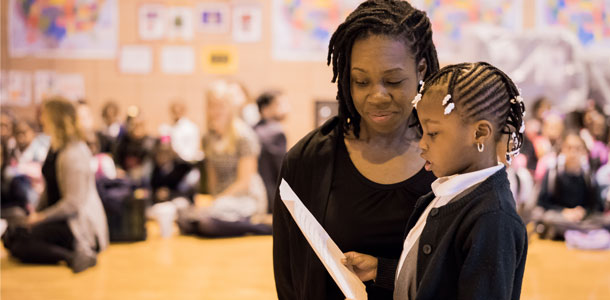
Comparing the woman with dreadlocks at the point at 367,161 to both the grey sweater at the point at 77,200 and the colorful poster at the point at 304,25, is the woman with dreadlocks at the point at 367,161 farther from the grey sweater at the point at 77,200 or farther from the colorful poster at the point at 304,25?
the colorful poster at the point at 304,25

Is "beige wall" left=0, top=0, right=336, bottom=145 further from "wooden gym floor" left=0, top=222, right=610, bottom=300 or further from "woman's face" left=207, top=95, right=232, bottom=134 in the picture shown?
"wooden gym floor" left=0, top=222, right=610, bottom=300

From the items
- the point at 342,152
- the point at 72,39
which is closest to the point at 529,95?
the point at 72,39

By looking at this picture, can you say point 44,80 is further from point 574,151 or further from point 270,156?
point 574,151

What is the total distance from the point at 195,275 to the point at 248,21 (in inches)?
232

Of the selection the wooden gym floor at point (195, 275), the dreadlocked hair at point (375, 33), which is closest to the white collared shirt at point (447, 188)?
the dreadlocked hair at point (375, 33)

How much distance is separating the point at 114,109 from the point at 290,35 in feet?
9.25

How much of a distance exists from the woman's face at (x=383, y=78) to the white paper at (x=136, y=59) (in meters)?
8.78

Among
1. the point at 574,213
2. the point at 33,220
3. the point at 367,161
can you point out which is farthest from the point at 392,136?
the point at 574,213

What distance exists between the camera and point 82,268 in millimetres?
4988

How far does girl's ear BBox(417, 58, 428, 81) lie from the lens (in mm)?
1604

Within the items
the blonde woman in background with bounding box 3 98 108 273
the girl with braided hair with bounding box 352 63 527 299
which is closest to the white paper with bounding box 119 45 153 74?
the blonde woman in background with bounding box 3 98 108 273

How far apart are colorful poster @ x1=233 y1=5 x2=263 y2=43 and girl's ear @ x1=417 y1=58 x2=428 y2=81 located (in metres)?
8.62

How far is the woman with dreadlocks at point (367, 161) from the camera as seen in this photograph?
154 centimetres

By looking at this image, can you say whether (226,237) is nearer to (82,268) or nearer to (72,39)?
(82,268)
